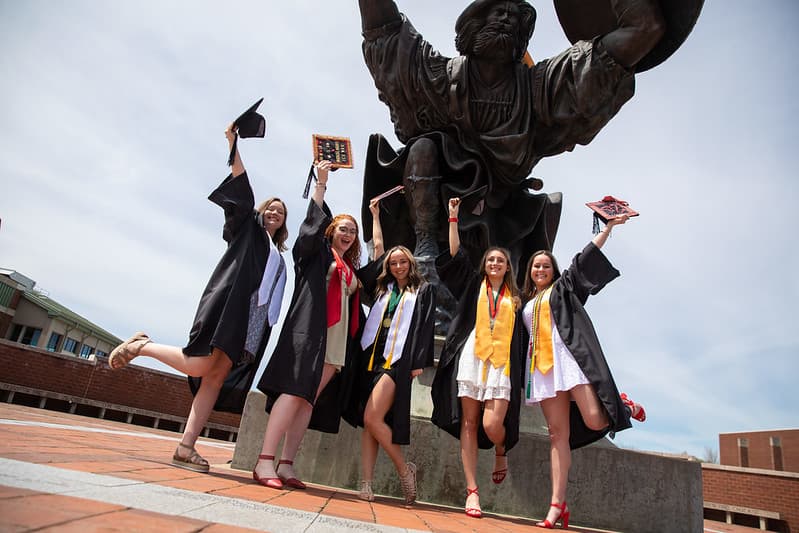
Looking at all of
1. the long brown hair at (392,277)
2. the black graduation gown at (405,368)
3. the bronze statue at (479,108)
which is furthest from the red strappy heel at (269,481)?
the bronze statue at (479,108)

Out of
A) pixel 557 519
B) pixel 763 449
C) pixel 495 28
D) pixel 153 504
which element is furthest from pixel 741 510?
pixel 153 504

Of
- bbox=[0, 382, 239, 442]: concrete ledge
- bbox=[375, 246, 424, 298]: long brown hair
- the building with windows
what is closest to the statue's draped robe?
bbox=[375, 246, 424, 298]: long brown hair

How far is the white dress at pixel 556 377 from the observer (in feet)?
8.73

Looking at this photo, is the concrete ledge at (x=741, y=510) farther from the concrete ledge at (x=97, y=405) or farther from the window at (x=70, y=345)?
the window at (x=70, y=345)

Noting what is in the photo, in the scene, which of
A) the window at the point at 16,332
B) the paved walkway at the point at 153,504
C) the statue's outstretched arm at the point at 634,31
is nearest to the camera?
the paved walkway at the point at 153,504

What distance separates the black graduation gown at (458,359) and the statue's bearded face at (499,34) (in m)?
2.24

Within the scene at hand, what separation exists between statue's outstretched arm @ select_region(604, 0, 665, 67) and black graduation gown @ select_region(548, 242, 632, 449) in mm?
2064

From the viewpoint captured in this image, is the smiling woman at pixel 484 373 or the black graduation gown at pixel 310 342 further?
the smiling woman at pixel 484 373

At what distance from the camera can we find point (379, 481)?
3.09m

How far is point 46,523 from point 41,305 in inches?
1265

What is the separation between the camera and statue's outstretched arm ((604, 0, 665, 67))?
3910mm

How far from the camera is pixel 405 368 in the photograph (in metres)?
2.80

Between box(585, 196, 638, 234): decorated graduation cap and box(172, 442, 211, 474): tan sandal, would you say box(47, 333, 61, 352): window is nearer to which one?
box(172, 442, 211, 474): tan sandal

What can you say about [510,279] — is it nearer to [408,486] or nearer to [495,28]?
[408,486]
